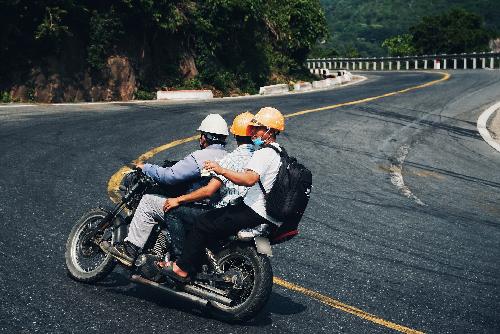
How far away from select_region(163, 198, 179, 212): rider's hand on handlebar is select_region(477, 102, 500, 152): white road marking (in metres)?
12.7

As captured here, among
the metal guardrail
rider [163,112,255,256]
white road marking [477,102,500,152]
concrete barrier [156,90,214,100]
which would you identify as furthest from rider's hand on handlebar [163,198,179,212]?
the metal guardrail

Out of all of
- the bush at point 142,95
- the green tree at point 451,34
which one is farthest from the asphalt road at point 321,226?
the green tree at point 451,34

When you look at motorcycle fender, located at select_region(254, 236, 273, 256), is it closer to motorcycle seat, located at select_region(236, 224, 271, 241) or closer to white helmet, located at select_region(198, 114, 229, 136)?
motorcycle seat, located at select_region(236, 224, 271, 241)

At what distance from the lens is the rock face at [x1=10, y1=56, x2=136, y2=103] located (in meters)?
22.3

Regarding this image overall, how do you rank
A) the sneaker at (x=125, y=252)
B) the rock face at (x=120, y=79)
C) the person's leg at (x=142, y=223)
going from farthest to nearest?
1. the rock face at (x=120, y=79)
2. the sneaker at (x=125, y=252)
3. the person's leg at (x=142, y=223)

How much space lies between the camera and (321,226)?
8570 millimetres

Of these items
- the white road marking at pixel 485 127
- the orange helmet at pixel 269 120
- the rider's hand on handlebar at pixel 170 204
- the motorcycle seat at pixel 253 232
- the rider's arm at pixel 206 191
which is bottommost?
A: the white road marking at pixel 485 127

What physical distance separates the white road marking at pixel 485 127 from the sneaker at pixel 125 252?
12.7m

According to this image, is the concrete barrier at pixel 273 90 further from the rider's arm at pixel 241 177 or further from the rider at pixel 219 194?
the rider's arm at pixel 241 177

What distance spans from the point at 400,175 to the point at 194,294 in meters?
8.05

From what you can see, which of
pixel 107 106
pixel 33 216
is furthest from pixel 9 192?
pixel 107 106

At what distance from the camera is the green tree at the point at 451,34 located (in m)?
88.4

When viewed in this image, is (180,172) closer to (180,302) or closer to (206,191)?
(206,191)

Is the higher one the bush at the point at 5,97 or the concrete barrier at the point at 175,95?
the bush at the point at 5,97
